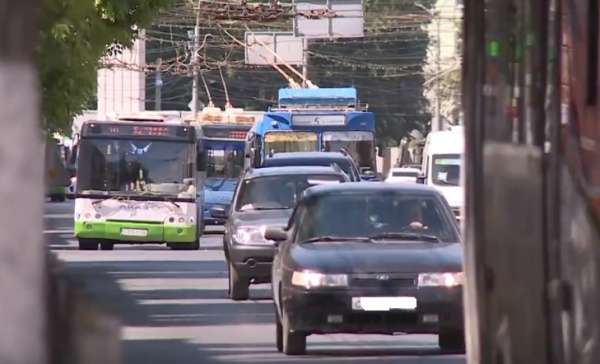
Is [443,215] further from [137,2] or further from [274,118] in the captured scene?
[274,118]

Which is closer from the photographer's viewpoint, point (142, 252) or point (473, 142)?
point (473, 142)

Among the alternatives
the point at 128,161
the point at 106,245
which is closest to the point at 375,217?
the point at 128,161

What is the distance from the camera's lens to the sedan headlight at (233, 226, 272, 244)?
20.2m

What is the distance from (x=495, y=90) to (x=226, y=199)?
3427 cm

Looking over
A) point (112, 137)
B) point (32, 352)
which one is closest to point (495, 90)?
point (32, 352)

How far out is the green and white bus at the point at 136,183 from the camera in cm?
3189

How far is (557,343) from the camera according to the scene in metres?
7.01

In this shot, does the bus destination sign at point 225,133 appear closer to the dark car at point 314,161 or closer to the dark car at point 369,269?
the dark car at point 314,161

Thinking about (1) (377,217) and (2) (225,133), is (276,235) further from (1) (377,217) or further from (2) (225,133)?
(2) (225,133)

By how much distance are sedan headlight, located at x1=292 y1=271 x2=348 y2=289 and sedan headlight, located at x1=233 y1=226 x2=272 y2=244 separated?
628 centimetres

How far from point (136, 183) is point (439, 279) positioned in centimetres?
1874

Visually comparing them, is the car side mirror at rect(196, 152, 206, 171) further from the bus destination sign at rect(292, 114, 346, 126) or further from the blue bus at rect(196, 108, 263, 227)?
the blue bus at rect(196, 108, 263, 227)

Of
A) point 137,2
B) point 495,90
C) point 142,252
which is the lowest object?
point 142,252

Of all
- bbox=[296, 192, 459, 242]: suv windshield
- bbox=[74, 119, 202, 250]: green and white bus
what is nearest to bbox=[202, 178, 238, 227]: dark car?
bbox=[74, 119, 202, 250]: green and white bus
